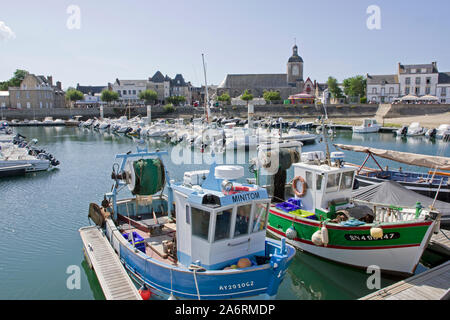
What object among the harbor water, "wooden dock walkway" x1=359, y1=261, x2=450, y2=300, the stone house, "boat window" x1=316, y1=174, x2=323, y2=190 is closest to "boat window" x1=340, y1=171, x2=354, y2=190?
"boat window" x1=316, y1=174, x2=323, y2=190

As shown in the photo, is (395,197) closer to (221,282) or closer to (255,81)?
(221,282)

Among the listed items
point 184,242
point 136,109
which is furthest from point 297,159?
point 136,109

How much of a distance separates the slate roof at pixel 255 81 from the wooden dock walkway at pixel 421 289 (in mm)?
109898

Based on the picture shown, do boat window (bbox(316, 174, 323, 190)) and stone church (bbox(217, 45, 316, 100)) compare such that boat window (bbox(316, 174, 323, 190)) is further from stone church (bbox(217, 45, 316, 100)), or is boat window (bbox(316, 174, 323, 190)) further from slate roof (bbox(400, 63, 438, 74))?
stone church (bbox(217, 45, 316, 100))

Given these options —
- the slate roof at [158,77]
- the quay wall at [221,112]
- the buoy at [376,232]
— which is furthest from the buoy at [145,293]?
the slate roof at [158,77]

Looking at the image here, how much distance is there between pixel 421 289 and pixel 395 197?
19.4 ft

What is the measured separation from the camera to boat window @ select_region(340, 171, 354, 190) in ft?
46.5

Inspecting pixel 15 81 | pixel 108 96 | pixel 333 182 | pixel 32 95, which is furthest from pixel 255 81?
pixel 333 182

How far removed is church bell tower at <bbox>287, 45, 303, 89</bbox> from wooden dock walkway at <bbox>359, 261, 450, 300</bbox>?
10953 cm

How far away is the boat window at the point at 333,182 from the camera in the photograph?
13953 millimetres

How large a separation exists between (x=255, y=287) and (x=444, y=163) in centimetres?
1315
